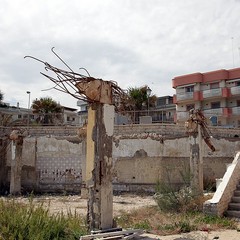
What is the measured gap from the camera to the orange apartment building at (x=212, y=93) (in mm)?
→ 36344

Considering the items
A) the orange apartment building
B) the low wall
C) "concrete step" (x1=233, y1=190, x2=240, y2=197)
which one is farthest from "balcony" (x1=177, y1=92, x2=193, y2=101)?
"concrete step" (x1=233, y1=190, x2=240, y2=197)

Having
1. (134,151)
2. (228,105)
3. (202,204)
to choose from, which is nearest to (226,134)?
(134,151)

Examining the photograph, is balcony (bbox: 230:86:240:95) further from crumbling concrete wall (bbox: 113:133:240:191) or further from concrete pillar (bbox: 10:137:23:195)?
concrete pillar (bbox: 10:137:23:195)

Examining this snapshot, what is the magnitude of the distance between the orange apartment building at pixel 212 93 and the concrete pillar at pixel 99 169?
95.3ft

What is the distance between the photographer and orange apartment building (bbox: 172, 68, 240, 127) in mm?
36344

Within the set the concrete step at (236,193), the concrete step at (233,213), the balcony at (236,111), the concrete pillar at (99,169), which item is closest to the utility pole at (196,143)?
the concrete step at (236,193)

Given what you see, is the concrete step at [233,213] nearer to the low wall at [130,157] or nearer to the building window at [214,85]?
the low wall at [130,157]

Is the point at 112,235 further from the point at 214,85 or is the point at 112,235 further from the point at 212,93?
the point at 214,85

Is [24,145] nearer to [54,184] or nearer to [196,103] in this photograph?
[54,184]

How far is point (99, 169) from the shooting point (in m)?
6.54

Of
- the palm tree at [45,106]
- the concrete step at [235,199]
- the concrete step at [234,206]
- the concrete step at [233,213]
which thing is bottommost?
the concrete step at [233,213]

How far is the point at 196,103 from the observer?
40344 mm

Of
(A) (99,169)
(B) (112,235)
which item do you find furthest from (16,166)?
(B) (112,235)

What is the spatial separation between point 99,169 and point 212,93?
3336 centimetres
